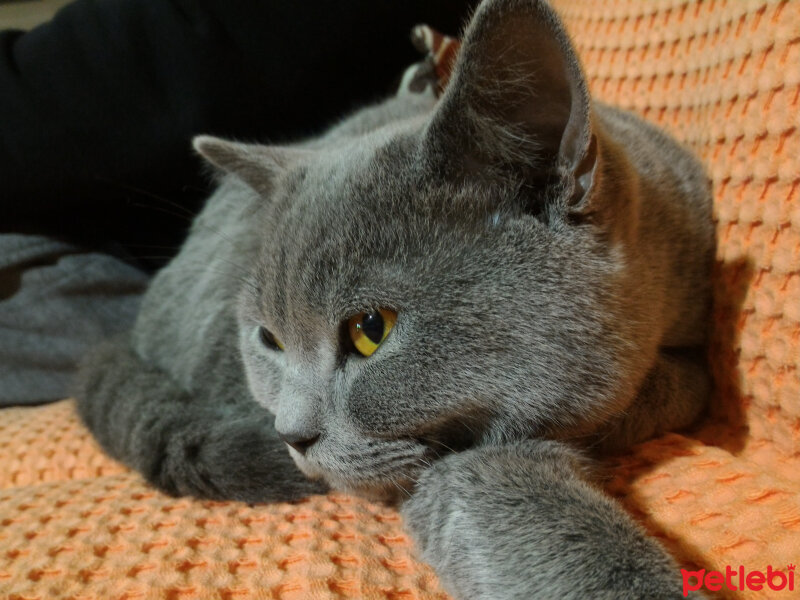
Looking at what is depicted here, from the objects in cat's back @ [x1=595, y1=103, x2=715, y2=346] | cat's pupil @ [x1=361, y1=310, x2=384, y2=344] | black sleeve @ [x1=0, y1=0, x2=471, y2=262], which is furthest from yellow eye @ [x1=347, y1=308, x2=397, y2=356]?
black sleeve @ [x1=0, y1=0, x2=471, y2=262]

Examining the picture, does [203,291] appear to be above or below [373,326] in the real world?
below

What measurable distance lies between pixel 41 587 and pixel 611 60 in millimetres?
1219

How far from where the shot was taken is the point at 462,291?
2.13ft

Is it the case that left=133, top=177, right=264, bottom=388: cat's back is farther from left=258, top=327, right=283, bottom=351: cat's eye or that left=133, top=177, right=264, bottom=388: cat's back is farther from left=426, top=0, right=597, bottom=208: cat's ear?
left=426, top=0, right=597, bottom=208: cat's ear

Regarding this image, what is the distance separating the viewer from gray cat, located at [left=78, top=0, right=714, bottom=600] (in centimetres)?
57

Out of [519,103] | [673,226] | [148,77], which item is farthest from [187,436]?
[148,77]

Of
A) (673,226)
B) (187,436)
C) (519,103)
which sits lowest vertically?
(187,436)

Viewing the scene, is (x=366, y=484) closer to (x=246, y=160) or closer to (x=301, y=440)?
(x=301, y=440)

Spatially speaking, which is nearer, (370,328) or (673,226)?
(370,328)

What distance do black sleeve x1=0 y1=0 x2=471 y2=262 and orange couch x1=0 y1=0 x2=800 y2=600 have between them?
0.66m

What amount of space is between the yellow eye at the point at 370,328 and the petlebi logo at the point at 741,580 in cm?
37

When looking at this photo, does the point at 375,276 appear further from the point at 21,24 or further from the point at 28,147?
the point at 21,24

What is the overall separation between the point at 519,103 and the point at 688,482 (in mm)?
451

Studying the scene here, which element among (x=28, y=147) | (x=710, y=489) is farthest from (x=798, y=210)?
(x=28, y=147)
